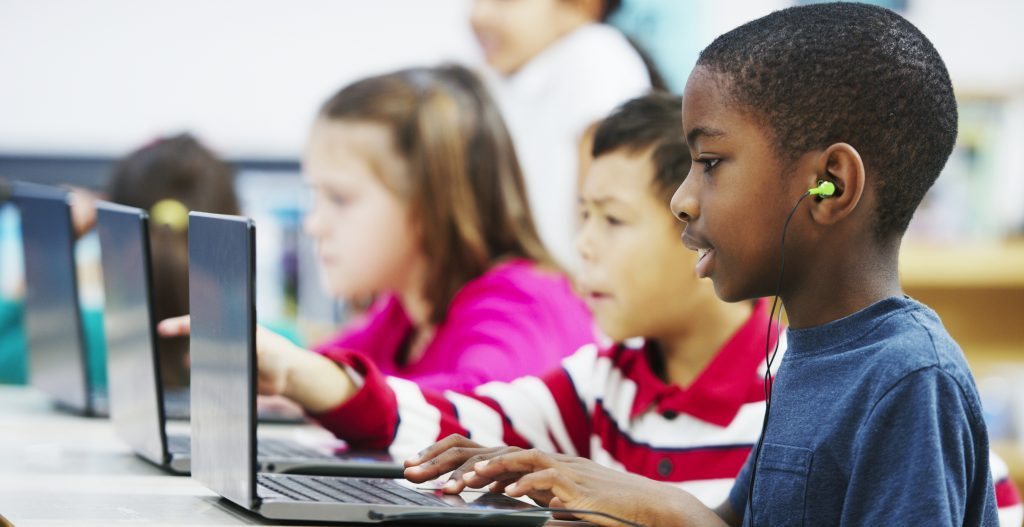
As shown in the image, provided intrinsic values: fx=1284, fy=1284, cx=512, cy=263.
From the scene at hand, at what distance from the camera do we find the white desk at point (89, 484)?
883 mm

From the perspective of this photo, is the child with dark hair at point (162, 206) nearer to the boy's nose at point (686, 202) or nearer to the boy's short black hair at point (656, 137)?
the boy's short black hair at point (656, 137)

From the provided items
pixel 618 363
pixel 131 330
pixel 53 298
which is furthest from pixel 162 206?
pixel 618 363

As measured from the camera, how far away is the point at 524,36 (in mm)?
2521

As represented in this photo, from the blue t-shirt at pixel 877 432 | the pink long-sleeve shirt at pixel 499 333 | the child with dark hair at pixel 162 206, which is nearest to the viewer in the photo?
the blue t-shirt at pixel 877 432

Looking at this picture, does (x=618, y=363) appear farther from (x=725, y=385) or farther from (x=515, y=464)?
(x=515, y=464)

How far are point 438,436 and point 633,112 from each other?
15.8 inches

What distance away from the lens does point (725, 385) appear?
3.93 feet

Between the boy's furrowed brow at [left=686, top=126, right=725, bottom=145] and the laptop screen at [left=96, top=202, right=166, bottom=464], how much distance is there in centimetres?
51

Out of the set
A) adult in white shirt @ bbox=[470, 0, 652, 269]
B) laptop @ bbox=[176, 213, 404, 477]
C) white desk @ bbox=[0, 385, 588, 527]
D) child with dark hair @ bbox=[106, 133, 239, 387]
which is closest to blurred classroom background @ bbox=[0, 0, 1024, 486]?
adult in white shirt @ bbox=[470, 0, 652, 269]

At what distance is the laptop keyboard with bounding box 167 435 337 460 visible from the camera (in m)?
1.18

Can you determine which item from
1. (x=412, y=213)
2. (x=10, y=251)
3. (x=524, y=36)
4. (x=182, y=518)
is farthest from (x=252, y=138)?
(x=182, y=518)

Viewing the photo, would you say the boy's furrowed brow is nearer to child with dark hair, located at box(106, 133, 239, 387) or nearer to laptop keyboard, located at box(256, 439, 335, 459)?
laptop keyboard, located at box(256, 439, 335, 459)

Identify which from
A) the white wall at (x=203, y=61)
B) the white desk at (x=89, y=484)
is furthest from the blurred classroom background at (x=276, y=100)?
the white desk at (x=89, y=484)

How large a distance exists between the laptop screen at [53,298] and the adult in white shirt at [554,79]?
0.88m
